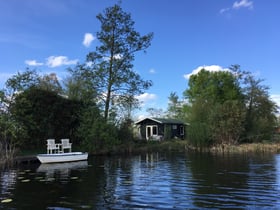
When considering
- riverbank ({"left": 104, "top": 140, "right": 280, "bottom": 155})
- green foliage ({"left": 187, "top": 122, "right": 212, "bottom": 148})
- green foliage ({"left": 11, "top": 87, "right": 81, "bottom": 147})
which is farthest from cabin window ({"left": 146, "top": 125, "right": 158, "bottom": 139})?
green foliage ({"left": 11, "top": 87, "right": 81, "bottom": 147})

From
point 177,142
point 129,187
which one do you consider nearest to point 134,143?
point 177,142

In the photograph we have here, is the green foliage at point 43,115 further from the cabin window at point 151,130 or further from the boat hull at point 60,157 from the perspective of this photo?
the cabin window at point 151,130

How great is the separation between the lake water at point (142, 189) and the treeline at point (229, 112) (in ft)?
50.5

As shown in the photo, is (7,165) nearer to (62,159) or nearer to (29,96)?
(62,159)

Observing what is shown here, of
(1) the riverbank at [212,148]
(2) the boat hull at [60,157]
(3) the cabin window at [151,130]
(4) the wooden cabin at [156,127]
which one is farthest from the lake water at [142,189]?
(3) the cabin window at [151,130]

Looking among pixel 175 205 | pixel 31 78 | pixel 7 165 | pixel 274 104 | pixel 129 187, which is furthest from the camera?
pixel 274 104

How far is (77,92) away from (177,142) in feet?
40.3

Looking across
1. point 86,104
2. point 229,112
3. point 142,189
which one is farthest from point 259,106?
point 142,189

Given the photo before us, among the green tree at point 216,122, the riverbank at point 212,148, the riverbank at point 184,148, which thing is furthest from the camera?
the green tree at point 216,122

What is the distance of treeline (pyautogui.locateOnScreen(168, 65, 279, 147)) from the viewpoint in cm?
3209

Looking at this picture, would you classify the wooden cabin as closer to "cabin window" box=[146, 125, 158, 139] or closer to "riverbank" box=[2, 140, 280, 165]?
"cabin window" box=[146, 125, 158, 139]

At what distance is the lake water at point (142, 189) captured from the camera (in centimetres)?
921

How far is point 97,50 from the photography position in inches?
1264

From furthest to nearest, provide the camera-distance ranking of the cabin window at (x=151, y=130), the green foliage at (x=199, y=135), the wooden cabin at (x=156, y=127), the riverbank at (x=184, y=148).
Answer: the cabin window at (x=151, y=130) → the wooden cabin at (x=156, y=127) → the green foliage at (x=199, y=135) → the riverbank at (x=184, y=148)
